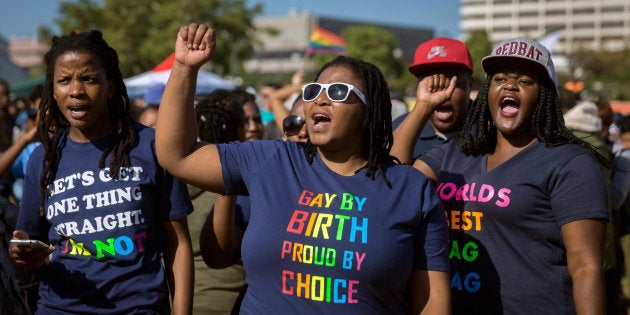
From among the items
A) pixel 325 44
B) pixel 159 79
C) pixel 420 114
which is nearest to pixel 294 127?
pixel 420 114

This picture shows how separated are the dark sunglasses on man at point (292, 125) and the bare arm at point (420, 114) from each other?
0.98 metres

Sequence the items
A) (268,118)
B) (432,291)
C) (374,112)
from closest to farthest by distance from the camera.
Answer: (432,291)
(374,112)
(268,118)

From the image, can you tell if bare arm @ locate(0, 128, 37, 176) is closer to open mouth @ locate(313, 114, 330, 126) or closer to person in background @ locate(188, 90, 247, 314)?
person in background @ locate(188, 90, 247, 314)

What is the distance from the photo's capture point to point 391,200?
285 cm

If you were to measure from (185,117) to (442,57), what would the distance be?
1.90m

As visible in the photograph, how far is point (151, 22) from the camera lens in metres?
39.2

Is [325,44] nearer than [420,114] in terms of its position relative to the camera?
No

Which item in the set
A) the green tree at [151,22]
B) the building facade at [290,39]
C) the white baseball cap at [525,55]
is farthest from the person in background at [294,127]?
the building facade at [290,39]

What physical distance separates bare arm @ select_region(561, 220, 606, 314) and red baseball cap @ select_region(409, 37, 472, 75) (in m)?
1.47

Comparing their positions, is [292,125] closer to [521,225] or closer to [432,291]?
[521,225]

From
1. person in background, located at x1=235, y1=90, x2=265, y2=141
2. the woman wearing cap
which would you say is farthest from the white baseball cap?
person in background, located at x1=235, y1=90, x2=265, y2=141

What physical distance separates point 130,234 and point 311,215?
0.91m

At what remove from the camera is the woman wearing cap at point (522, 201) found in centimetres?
309

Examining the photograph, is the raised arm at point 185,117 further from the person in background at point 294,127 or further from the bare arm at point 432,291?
the person in background at point 294,127
